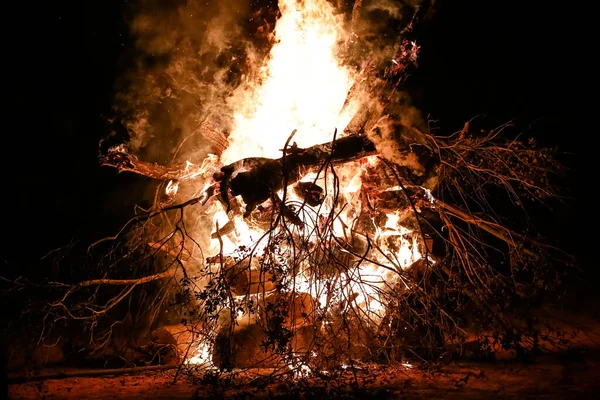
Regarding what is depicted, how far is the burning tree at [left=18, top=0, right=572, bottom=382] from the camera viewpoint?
20.2 ft

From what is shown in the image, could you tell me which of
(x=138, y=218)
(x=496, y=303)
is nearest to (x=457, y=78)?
(x=496, y=303)

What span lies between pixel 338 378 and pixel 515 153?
366 cm

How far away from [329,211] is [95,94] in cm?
584

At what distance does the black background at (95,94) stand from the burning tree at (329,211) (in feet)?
7.49

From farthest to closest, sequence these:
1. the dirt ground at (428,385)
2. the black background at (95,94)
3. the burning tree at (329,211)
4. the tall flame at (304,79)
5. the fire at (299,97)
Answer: the black background at (95,94), the tall flame at (304,79), the fire at (299,97), the burning tree at (329,211), the dirt ground at (428,385)

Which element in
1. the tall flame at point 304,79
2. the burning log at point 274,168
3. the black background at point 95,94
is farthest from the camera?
the black background at point 95,94

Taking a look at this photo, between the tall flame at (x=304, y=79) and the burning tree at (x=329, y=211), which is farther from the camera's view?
the tall flame at (x=304, y=79)

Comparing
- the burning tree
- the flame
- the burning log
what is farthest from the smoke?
the burning log

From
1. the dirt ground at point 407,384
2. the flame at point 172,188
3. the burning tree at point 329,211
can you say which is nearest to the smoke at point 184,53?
the burning tree at point 329,211

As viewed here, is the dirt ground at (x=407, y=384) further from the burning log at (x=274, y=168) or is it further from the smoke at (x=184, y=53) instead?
the smoke at (x=184, y=53)

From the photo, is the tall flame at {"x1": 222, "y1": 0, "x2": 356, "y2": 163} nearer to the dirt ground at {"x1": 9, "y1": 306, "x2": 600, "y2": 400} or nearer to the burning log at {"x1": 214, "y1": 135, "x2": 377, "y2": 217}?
the burning log at {"x1": 214, "y1": 135, "x2": 377, "y2": 217}

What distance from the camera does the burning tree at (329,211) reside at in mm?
6164

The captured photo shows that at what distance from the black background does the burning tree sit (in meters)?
2.28

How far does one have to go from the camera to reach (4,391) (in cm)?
419
